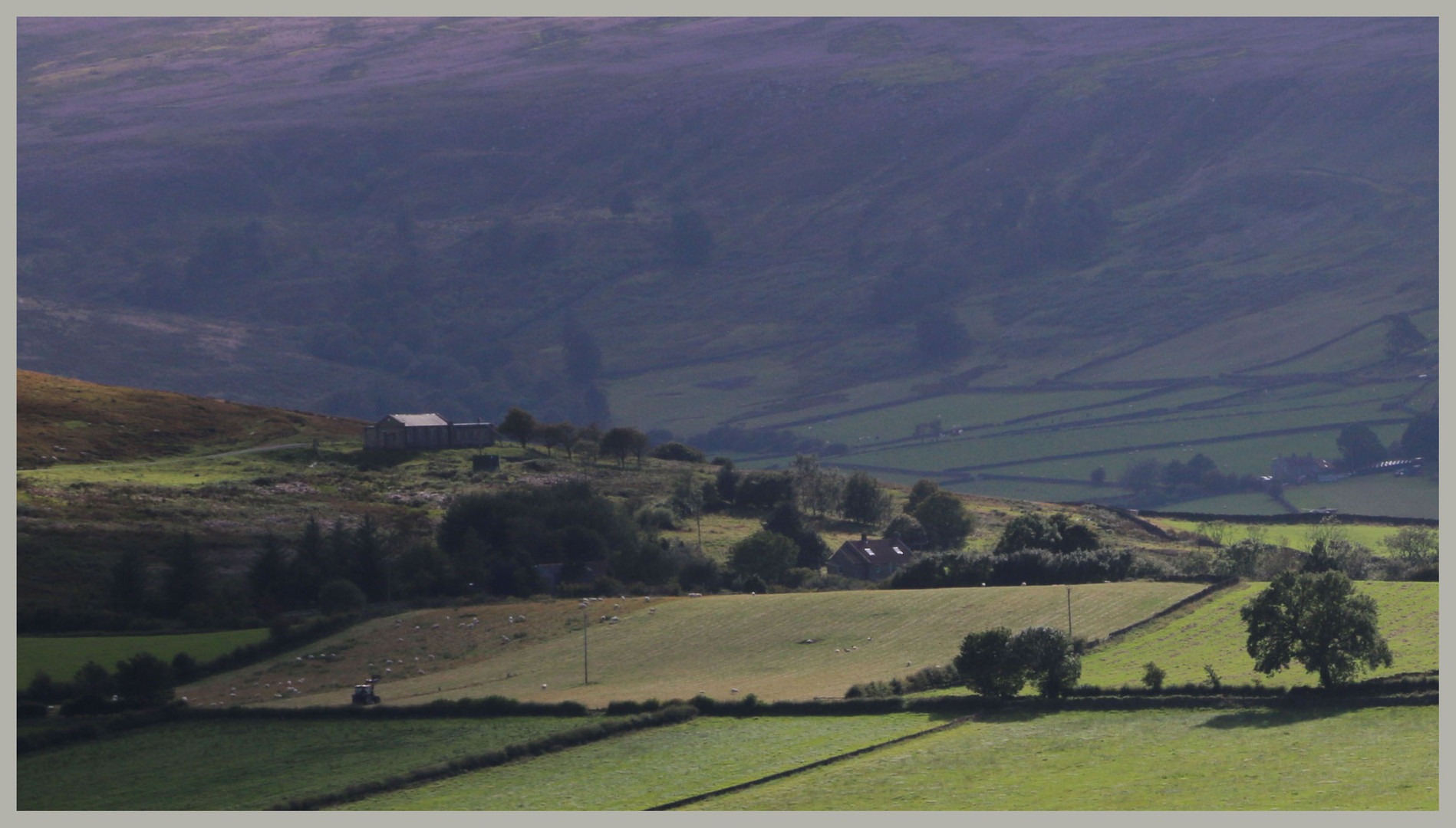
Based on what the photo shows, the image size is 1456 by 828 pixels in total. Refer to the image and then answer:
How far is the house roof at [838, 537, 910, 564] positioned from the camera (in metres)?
122

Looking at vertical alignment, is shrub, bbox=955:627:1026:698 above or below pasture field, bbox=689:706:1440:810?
above

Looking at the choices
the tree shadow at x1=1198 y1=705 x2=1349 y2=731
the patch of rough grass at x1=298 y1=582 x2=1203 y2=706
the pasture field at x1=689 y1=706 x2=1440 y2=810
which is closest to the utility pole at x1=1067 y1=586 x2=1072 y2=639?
the patch of rough grass at x1=298 y1=582 x2=1203 y2=706

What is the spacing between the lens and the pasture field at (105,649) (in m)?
77.2

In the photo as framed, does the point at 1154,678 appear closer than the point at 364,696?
Yes

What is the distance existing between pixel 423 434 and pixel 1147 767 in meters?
118

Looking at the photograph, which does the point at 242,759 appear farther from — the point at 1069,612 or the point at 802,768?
the point at 1069,612

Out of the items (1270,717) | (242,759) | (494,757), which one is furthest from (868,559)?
(242,759)

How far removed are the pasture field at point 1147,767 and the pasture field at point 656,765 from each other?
1.76 metres

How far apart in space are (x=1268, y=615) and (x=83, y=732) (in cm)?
5121

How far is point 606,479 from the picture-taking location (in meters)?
154

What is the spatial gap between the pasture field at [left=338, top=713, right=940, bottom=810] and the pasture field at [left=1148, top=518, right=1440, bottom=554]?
75.2 meters

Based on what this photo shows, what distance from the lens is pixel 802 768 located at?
57.5 metres

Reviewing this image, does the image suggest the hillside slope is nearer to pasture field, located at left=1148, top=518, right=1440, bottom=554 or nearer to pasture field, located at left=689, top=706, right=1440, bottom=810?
pasture field, located at left=1148, top=518, right=1440, bottom=554

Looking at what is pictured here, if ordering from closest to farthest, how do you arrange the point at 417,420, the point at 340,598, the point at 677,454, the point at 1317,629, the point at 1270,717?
the point at 1270,717 → the point at 1317,629 → the point at 340,598 → the point at 417,420 → the point at 677,454
